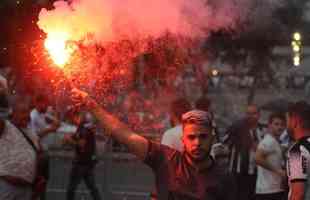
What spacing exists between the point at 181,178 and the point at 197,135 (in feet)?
0.92

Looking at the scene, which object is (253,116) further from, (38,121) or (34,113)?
(34,113)

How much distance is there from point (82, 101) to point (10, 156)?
6.06 feet

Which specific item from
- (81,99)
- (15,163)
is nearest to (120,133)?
(81,99)

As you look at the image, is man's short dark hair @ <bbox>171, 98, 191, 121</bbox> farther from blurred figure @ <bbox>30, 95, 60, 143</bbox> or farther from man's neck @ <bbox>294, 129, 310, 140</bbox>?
blurred figure @ <bbox>30, 95, 60, 143</bbox>

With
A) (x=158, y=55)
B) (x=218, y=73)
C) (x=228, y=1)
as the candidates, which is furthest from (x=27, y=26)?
(x=218, y=73)

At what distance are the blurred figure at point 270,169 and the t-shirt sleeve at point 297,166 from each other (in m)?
2.85

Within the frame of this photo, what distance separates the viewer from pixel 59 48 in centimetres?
665

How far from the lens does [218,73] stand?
124ft

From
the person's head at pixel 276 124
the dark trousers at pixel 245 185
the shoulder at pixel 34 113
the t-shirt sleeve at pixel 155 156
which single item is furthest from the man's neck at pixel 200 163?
the shoulder at pixel 34 113

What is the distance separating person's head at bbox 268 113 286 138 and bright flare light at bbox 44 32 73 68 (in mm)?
3495

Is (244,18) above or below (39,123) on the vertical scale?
above

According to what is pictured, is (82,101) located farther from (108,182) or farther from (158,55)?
(108,182)

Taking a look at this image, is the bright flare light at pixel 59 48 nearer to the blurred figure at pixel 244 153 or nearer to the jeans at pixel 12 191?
the jeans at pixel 12 191

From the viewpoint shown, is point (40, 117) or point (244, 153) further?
point (40, 117)
